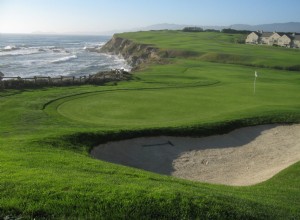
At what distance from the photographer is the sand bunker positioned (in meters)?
16.7

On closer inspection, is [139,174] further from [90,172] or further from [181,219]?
[181,219]

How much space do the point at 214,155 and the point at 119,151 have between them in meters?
4.51

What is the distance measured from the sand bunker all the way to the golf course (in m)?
0.33

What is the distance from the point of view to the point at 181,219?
866 centimetres

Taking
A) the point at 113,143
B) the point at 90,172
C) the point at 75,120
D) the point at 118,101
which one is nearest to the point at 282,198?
the point at 90,172

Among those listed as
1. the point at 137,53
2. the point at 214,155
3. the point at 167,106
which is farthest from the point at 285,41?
the point at 214,155

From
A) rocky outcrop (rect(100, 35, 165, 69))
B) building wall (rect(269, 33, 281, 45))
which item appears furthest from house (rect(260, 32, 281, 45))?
rocky outcrop (rect(100, 35, 165, 69))

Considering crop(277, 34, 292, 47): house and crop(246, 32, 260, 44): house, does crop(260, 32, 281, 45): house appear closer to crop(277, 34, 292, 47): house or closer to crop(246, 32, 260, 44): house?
crop(246, 32, 260, 44): house

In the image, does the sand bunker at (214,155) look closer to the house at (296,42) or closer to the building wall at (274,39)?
the house at (296,42)

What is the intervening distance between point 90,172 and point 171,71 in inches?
1784

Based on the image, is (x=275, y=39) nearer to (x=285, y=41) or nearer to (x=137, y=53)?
(x=285, y=41)

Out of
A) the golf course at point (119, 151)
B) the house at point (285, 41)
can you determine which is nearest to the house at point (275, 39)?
the house at point (285, 41)

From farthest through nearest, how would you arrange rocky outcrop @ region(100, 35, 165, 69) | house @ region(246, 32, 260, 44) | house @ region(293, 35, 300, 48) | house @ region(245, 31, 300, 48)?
1. house @ region(246, 32, 260, 44)
2. house @ region(245, 31, 300, 48)
3. house @ region(293, 35, 300, 48)
4. rocky outcrop @ region(100, 35, 165, 69)

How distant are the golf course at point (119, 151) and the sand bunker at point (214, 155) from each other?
0.33 metres
